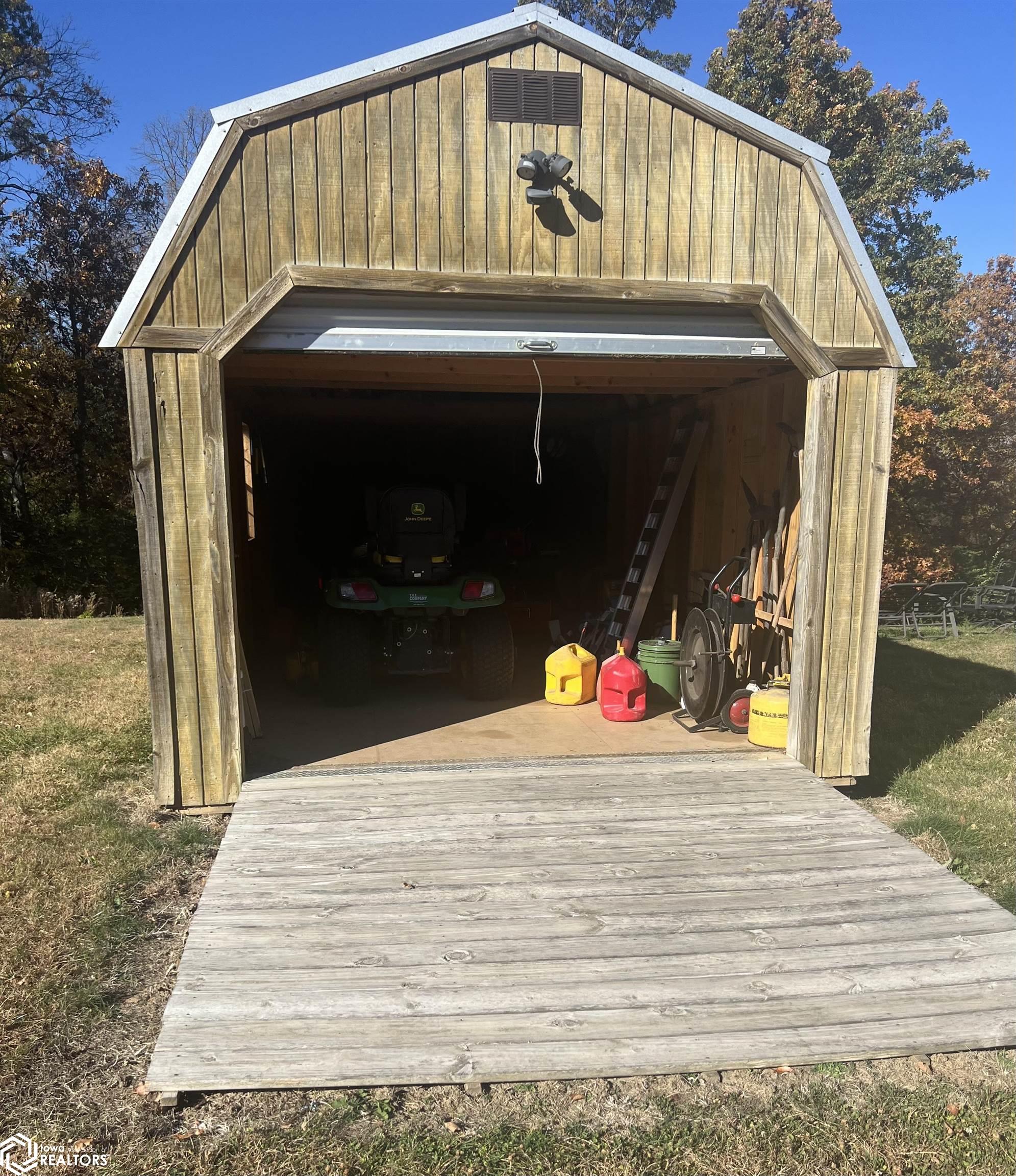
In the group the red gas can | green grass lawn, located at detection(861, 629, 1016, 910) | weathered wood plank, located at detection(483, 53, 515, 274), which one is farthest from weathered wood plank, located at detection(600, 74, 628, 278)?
green grass lawn, located at detection(861, 629, 1016, 910)

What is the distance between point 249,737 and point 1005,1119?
4.54 m

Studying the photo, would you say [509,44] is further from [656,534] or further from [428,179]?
[656,534]

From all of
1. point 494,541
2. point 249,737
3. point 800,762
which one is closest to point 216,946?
point 249,737

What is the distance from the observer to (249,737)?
5664mm

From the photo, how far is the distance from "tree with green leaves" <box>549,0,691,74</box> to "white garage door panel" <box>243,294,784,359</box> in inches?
780

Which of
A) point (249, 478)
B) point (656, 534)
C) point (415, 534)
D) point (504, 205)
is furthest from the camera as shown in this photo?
point (249, 478)

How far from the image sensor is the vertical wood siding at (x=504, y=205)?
4.27 metres

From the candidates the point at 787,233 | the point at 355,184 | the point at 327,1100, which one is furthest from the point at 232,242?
the point at 327,1100

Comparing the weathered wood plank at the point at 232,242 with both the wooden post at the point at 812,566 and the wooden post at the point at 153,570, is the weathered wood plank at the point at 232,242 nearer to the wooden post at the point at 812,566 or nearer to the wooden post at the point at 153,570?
the wooden post at the point at 153,570

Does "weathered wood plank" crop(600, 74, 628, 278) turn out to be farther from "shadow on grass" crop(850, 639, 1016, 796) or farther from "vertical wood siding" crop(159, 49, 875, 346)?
"shadow on grass" crop(850, 639, 1016, 796)

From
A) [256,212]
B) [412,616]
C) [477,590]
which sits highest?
[256,212]

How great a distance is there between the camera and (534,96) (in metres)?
4.45

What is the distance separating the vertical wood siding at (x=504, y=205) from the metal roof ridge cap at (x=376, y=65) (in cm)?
10

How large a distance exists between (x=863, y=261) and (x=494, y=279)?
6.88 ft
